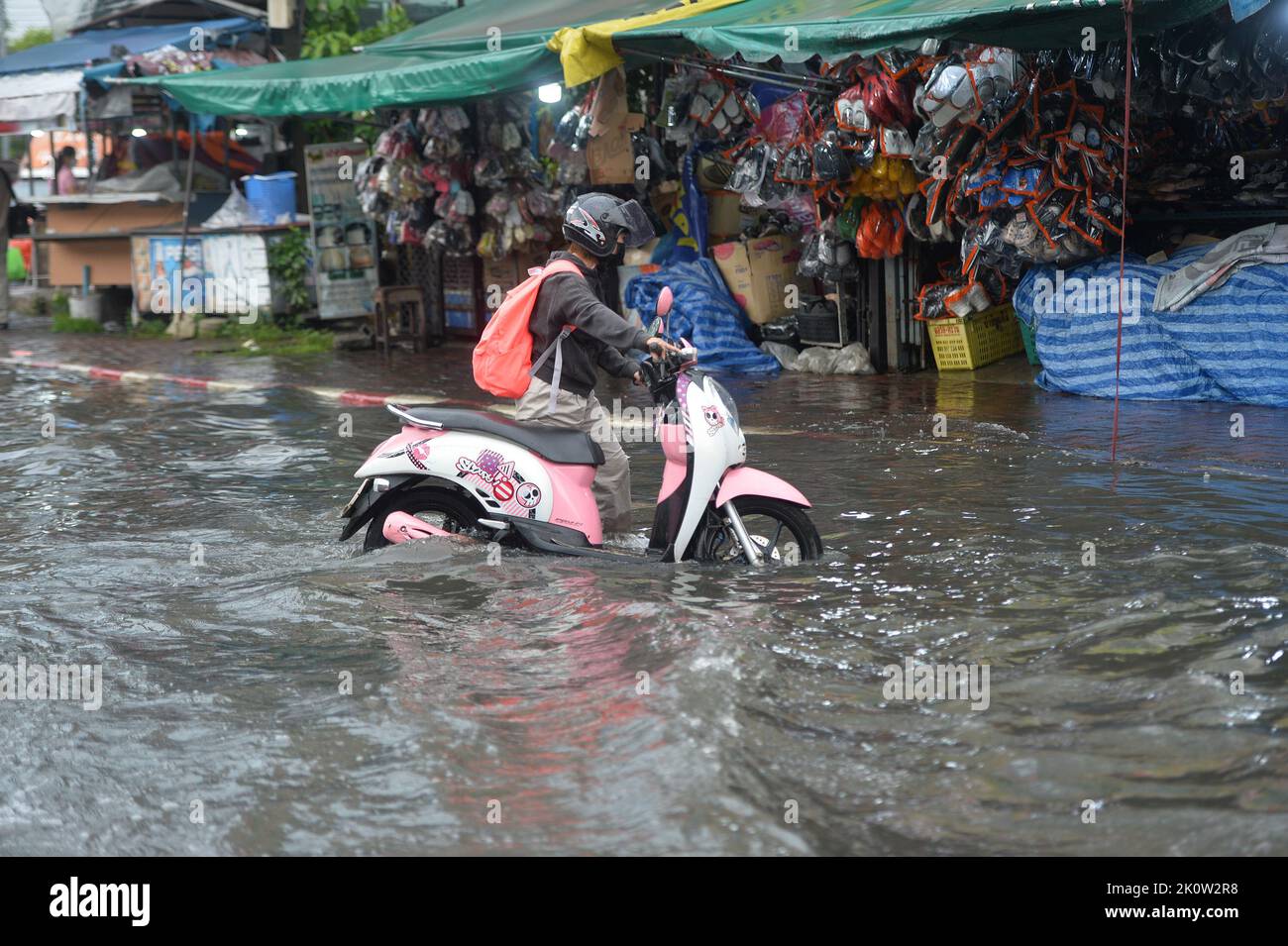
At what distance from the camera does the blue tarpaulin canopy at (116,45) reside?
20500 millimetres

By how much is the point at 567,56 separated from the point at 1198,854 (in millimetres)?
9136

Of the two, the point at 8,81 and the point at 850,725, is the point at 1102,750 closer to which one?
the point at 850,725

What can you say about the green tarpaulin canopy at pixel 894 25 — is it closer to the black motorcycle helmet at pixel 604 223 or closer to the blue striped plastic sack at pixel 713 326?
the blue striped plastic sack at pixel 713 326

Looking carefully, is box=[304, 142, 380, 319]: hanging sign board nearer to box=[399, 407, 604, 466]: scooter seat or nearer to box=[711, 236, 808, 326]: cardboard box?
box=[711, 236, 808, 326]: cardboard box

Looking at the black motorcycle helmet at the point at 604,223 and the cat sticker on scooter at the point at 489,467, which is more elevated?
the black motorcycle helmet at the point at 604,223

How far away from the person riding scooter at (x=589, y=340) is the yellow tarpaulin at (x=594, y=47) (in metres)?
5.33

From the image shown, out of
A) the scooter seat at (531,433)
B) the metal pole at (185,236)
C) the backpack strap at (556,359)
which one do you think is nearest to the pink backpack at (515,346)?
the backpack strap at (556,359)

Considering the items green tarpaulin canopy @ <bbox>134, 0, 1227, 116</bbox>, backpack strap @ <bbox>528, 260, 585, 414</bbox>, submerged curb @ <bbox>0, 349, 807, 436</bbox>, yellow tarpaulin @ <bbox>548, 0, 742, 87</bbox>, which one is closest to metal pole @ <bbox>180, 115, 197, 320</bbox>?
green tarpaulin canopy @ <bbox>134, 0, 1227, 116</bbox>

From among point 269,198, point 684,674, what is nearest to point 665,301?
point 684,674

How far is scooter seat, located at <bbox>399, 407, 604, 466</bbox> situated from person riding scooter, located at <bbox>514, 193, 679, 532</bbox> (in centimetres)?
13

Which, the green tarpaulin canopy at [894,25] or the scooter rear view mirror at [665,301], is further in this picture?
the green tarpaulin canopy at [894,25]

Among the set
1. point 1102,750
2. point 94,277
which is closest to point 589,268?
point 1102,750

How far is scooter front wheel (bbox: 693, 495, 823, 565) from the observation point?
6.09m

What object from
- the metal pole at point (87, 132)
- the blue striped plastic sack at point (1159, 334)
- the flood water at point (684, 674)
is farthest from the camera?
the metal pole at point (87, 132)
